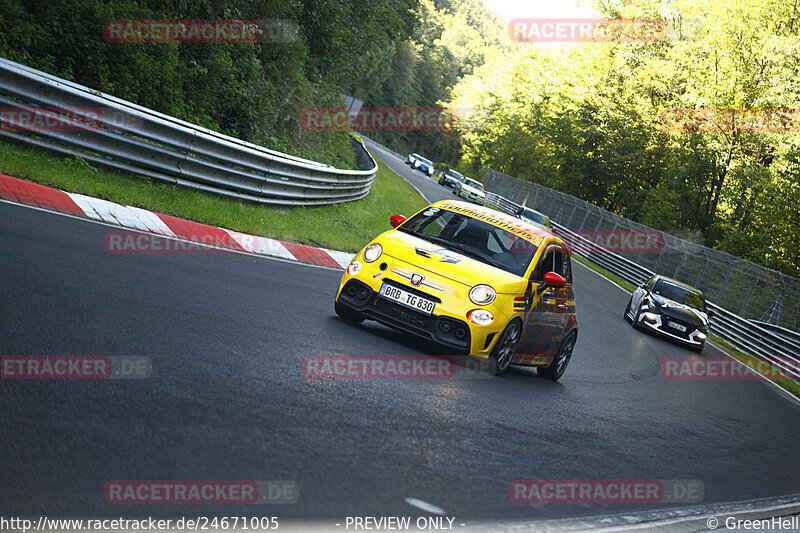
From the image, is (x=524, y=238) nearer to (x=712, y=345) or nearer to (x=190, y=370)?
(x=190, y=370)

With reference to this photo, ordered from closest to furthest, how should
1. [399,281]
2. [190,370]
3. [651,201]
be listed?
[190,370]
[399,281]
[651,201]

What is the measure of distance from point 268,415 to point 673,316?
16.9 metres

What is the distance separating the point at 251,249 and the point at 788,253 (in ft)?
93.2

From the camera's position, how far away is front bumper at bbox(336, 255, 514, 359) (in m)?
8.18

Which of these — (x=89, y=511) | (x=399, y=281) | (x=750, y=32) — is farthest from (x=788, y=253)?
(x=89, y=511)

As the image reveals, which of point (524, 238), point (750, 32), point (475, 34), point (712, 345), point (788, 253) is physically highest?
point (475, 34)

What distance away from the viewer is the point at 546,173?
7256 cm

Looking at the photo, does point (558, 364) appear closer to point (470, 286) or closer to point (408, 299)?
point (470, 286)

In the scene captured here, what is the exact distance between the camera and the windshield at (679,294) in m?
21.2

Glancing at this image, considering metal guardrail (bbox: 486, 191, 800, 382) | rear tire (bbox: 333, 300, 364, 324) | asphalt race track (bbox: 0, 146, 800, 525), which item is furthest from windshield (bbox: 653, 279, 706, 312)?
rear tire (bbox: 333, 300, 364, 324)

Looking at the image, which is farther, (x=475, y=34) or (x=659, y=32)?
(x=475, y=34)

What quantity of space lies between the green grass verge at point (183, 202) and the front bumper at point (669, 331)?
7.04m

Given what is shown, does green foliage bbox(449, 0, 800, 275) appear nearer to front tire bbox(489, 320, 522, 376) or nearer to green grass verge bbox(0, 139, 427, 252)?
green grass verge bbox(0, 139, 427, 252)

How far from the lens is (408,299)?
829 cm
